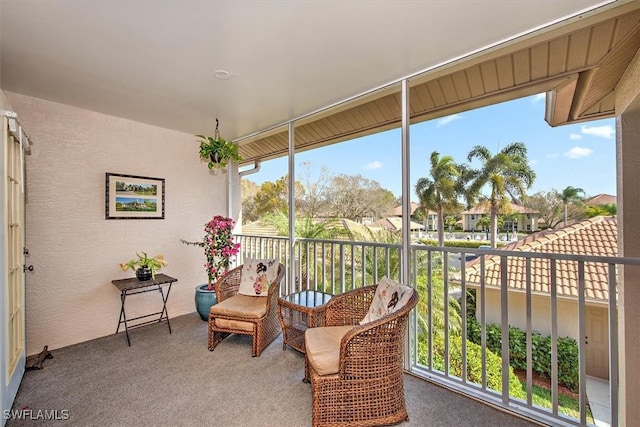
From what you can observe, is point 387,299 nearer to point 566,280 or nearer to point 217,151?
point 566,280

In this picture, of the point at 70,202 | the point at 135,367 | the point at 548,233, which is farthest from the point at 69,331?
the point at 548,233

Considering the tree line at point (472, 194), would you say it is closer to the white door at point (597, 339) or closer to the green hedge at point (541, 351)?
the white door at point (597, 339)

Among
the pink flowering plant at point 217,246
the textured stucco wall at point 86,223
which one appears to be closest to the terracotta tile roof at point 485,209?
the pink flowering plant at point 217,246

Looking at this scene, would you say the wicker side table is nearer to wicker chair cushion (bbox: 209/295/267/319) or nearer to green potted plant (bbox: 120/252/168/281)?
wicker chair cushion (bbox: 209/295/267/319)

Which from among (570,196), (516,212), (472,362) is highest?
(570,196)

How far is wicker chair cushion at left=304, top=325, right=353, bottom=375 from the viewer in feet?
5.67

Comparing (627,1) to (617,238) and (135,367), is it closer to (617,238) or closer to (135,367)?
(617,238)

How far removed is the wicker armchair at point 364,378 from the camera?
170 cm

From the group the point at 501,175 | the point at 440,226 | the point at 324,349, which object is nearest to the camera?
the point at 324,349

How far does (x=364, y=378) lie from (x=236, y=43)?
232 centimetres

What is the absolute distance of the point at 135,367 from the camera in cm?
249

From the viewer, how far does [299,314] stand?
2711 mm

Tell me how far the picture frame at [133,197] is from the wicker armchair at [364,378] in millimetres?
2887

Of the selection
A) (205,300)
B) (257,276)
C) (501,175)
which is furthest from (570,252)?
(205,300)
